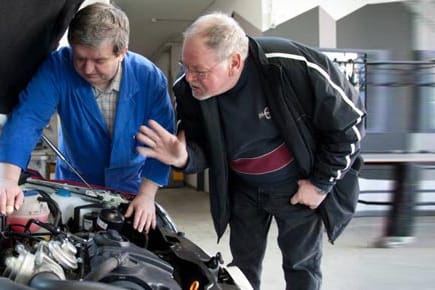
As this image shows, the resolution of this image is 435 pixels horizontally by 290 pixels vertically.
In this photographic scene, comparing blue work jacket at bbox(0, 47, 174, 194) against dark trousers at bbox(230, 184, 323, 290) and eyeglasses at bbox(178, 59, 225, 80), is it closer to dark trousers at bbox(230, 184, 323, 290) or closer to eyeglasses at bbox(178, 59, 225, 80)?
eyeglasses at bbox(178, 59, 225, 80)

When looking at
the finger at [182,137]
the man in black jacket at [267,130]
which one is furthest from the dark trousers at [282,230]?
the finger at [182,137]

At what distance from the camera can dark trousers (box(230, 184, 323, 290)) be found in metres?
1.84

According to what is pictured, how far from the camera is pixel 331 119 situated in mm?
1641

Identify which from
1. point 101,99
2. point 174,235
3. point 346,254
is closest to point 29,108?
point 101,99

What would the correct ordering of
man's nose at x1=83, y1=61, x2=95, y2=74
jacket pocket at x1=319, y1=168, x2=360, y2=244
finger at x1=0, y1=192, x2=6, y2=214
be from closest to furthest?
finger at x1=0, y1=192, x2=6, y2=214 < man's nose at x1=83, y1=61, x2=95, y2=74 < jacket pocket at x1=319, y1=168, x2=360, y2=244

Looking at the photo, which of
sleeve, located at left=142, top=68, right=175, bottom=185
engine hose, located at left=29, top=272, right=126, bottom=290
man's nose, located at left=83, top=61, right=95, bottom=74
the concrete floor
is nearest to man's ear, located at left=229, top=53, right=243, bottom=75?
sleeve, located at left=142, top=68, right=175, bottom=185

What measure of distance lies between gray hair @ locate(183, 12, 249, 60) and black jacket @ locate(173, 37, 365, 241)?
11 cm

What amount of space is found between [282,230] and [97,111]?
77cm

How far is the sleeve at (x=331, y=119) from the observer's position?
1.63 m

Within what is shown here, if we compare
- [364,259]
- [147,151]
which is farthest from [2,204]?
[364,259]

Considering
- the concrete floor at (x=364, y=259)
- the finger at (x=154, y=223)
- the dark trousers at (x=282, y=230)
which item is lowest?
the concrete floor at (x=364, y=259)

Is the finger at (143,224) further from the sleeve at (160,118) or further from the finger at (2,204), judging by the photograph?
the finger at (2,204)

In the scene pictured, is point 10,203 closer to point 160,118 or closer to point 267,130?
point 160,118

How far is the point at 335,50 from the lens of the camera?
16.1 ft
